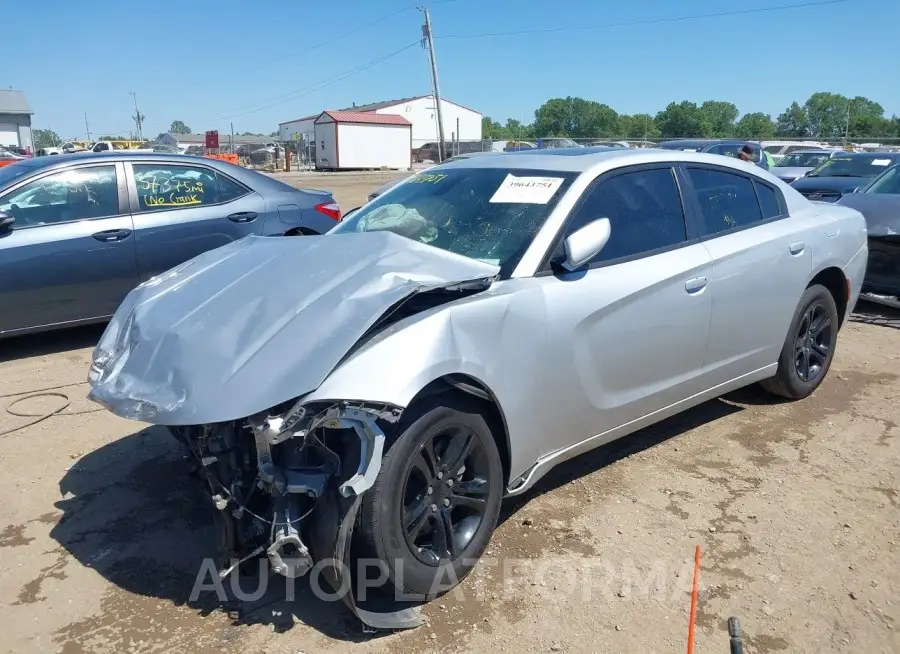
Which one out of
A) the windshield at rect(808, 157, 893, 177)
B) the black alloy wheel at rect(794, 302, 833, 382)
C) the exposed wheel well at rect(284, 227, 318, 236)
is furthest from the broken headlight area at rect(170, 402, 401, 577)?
the windshield at rect(808, 157, 893, 177)

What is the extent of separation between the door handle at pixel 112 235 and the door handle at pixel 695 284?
14.4 ft

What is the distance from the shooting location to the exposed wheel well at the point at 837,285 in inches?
195

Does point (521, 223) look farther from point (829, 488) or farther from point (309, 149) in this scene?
point (309, 149)

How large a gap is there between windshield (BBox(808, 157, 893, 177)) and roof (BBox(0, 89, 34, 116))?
69.3 meters

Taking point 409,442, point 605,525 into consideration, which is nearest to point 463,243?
point 409,442

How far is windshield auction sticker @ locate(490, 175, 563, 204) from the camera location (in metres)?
3.56

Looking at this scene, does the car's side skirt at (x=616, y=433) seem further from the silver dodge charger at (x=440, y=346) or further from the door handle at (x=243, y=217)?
the door handle at (x=243, y=217)

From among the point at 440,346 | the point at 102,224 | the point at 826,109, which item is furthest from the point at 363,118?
the point at 826,109

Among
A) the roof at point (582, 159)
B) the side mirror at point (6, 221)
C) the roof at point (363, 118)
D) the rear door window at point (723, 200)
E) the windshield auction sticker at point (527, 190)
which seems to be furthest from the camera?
the roof at point (363, 118)

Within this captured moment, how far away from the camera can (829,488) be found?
12.7 feet

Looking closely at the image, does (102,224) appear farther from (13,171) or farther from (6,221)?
(13,171)

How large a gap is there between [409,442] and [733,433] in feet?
8.90

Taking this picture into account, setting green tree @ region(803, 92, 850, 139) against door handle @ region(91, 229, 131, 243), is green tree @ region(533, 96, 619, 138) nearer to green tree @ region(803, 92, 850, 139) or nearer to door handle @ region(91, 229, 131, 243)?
green tree @ region(803, 92, 850, 139)

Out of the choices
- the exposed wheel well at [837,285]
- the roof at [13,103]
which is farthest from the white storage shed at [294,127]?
the exposed wheel well at [837,285]
